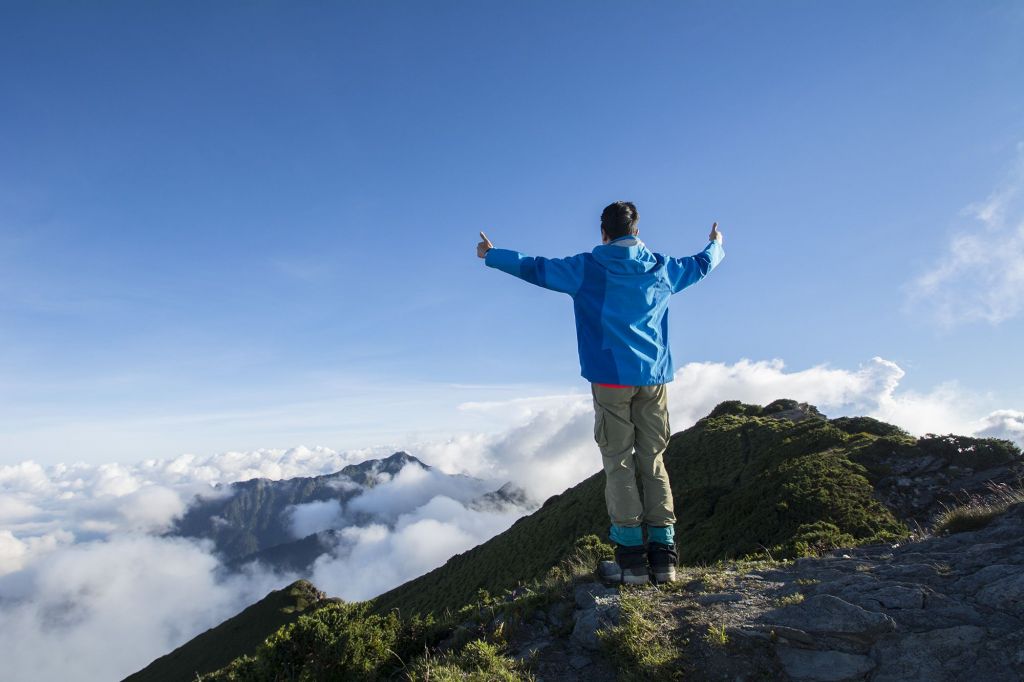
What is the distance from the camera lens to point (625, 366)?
18.0 feet

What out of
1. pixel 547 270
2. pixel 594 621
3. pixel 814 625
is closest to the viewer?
pixel 814 625

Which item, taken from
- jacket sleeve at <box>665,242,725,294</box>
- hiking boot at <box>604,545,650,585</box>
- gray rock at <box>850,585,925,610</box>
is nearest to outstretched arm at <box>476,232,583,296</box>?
jacket sleeve at <box>665,242,725,294</box>

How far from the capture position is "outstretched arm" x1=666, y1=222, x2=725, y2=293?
6.10 metres

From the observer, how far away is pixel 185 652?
73.1 metres

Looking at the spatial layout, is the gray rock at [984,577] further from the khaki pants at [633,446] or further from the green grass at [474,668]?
the green grass at [474,668]

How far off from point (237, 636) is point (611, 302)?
8244cm

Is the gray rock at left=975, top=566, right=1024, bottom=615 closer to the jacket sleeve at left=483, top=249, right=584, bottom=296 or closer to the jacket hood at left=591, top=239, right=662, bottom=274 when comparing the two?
the jacket hood at left=591, top=239, right=662, bottom=274

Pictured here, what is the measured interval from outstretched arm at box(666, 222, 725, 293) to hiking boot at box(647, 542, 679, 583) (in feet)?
9.58

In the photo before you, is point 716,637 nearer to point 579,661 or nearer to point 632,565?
point 579,661

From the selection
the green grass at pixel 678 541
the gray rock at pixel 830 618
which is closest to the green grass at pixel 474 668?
the green grass at pixel 678 541

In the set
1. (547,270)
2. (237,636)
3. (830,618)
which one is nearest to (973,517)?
(830,618)

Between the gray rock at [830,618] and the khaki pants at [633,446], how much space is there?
1.52 m

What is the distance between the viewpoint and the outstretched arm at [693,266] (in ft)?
20.0

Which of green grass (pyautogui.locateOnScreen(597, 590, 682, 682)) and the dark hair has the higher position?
the dark hair
